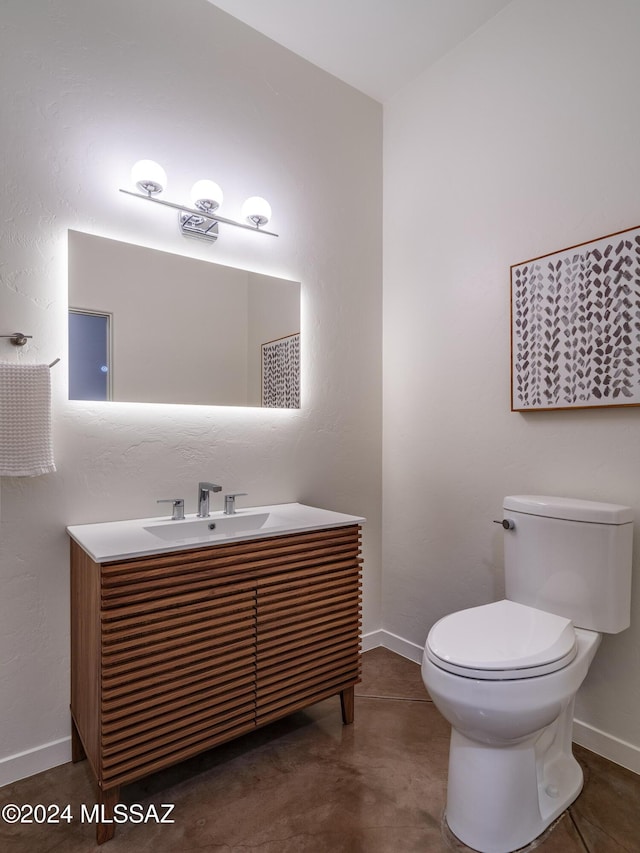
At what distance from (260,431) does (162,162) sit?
1107mm

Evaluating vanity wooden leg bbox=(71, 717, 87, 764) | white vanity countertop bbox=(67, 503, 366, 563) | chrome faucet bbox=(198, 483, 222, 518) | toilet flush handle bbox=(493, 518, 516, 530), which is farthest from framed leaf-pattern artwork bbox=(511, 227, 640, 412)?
vanity wooden leg bbox=(71, 717, 87, 764)

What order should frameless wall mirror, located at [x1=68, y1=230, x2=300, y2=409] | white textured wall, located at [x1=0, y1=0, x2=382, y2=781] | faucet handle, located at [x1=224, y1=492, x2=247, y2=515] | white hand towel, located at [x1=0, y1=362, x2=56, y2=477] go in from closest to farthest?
white hand towel, located at [x1=0, y1=362, x2=56, y2=477], white textured wall, located at [x1=0, y1=0, x2=382, y2=781], frameless wall mirror, located at [x1=68, y1=230, x2=300, y2=409], faucet handle, located at [x1=224, y1=492, x2=247, y2=515]

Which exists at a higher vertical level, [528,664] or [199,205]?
[199,205]

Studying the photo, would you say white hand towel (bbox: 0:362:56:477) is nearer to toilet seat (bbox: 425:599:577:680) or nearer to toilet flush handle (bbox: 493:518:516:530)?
toilet seat (bbox: 425:599:577:680)

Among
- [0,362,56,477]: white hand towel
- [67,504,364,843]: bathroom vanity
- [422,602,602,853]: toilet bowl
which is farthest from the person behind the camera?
[0,362,56,477]: white hand towel

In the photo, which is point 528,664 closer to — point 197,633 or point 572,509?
point 572,509

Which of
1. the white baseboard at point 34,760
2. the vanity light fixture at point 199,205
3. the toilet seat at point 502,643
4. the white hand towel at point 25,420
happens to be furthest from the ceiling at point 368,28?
the white baseboard at point 34,760

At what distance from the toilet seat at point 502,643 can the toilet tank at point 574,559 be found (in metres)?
0.09

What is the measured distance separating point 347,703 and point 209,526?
0.85 m

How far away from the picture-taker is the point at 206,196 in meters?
1.92

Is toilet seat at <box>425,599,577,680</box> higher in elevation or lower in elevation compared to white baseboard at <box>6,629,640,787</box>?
higher

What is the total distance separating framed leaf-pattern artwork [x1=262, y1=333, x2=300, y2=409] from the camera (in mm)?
2180

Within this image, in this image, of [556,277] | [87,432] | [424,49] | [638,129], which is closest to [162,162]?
[87,432]

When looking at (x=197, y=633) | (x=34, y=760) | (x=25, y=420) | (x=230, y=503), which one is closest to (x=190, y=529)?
(x=230, y=503)
